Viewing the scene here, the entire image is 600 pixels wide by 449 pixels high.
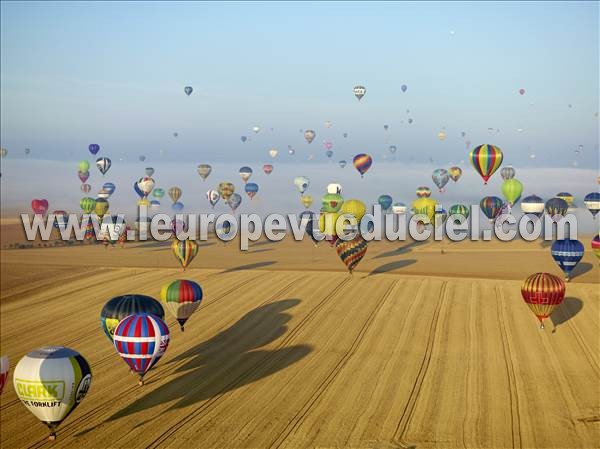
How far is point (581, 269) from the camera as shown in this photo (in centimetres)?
4894

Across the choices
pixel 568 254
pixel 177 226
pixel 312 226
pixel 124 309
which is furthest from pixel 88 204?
pixel 568 254

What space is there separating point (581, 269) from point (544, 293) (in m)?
16.5

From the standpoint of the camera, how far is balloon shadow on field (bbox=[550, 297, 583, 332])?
3700 cm

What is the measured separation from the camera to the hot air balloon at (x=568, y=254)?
44028mm

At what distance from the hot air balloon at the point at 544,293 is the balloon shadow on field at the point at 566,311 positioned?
170 cm

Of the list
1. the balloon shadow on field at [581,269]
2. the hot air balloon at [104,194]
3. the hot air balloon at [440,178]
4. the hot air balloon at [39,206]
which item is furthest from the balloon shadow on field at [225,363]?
the hot air balloon at [104,194]

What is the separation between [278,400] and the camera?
1081 inches

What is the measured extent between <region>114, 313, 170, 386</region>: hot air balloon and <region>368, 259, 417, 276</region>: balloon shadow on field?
24095mm

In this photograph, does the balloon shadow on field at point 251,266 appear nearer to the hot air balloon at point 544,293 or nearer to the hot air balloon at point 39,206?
the hot air balloon at point 544,293

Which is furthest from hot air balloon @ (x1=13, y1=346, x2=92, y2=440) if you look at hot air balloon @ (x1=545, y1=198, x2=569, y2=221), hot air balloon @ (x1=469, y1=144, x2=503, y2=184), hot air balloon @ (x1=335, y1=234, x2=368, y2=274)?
hot air balloon @ (x1=545, y1=198, x2=569, y2=221)

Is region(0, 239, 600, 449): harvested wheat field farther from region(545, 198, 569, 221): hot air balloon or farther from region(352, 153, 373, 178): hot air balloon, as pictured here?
region(352, 153, 373, 178): hot air balloon

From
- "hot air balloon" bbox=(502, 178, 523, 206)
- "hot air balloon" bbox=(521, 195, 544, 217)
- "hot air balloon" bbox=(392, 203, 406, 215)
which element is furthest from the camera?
"hot air balloon" bbox=(392, 203, 406, 215)

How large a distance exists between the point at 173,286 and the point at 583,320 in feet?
68.7

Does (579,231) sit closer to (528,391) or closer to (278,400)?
(528,391)
